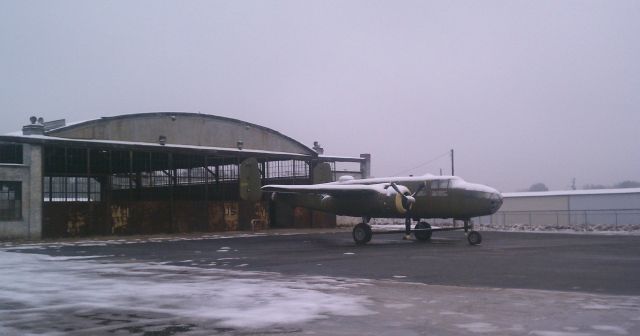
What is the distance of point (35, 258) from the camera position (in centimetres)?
2059

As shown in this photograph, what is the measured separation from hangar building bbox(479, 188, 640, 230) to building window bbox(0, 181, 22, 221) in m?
36.1

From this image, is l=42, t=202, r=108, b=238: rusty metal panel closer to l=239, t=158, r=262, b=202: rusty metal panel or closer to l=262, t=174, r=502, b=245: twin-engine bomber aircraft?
l=239, t=158, r=262, b=202: rusty metal panel

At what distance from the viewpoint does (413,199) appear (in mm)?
27344

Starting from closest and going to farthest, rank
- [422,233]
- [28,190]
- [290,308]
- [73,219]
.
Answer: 1. [290,308]
2. [422,233]
3. [28,190]
4. [73,219]

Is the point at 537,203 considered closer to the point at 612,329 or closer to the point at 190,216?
the point at 190,216

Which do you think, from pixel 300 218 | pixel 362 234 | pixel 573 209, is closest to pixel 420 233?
pixel 362 234

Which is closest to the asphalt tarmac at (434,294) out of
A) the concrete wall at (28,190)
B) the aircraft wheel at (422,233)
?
the aircraft wheel at (422,233)

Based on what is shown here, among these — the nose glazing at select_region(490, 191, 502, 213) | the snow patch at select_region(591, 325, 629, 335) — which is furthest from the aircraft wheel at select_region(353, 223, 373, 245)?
the snow patch at select_region(591, 325, 629, 335)

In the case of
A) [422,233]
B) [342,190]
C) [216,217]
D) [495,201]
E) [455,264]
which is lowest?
[455,264]

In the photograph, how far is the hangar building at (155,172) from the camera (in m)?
32.8

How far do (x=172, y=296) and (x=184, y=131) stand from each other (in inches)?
1220

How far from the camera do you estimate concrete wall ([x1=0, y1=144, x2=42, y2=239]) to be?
32.1 metres

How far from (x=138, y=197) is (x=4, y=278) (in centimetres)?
3391

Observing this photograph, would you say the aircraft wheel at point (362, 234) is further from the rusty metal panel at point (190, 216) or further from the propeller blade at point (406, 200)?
the rusty metal panel at point (190, 216)
